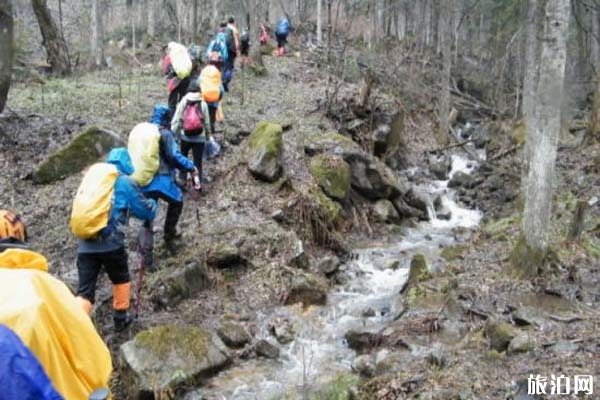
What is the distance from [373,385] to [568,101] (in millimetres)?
20805

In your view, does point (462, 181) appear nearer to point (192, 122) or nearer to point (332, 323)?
point (192, 122)

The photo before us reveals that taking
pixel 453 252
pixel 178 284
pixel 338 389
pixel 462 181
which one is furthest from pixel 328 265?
pixel 462 181

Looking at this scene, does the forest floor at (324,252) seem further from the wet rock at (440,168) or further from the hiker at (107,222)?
the wet rock at (440,168)

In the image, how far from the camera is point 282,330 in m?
7.41

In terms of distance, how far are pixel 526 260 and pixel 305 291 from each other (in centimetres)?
301

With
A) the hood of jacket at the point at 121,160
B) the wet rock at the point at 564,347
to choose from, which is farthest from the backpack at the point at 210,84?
the wet rock at the point at 564,347

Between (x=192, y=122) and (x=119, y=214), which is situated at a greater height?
(x=192, y=122)

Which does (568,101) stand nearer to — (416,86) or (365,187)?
(416,86)

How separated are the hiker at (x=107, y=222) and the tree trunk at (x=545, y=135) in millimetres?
4941

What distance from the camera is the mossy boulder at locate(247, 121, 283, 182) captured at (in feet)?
34.6

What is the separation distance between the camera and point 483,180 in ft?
51.6

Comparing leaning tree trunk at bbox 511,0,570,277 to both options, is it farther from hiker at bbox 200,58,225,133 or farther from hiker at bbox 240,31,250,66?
hiker at bbox 240,31,250,66

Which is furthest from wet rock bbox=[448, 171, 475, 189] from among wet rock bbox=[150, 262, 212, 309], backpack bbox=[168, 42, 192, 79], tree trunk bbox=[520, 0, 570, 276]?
wet rock bbox=[150, 262, 212, 309]

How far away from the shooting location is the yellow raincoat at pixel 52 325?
2.00 metres
